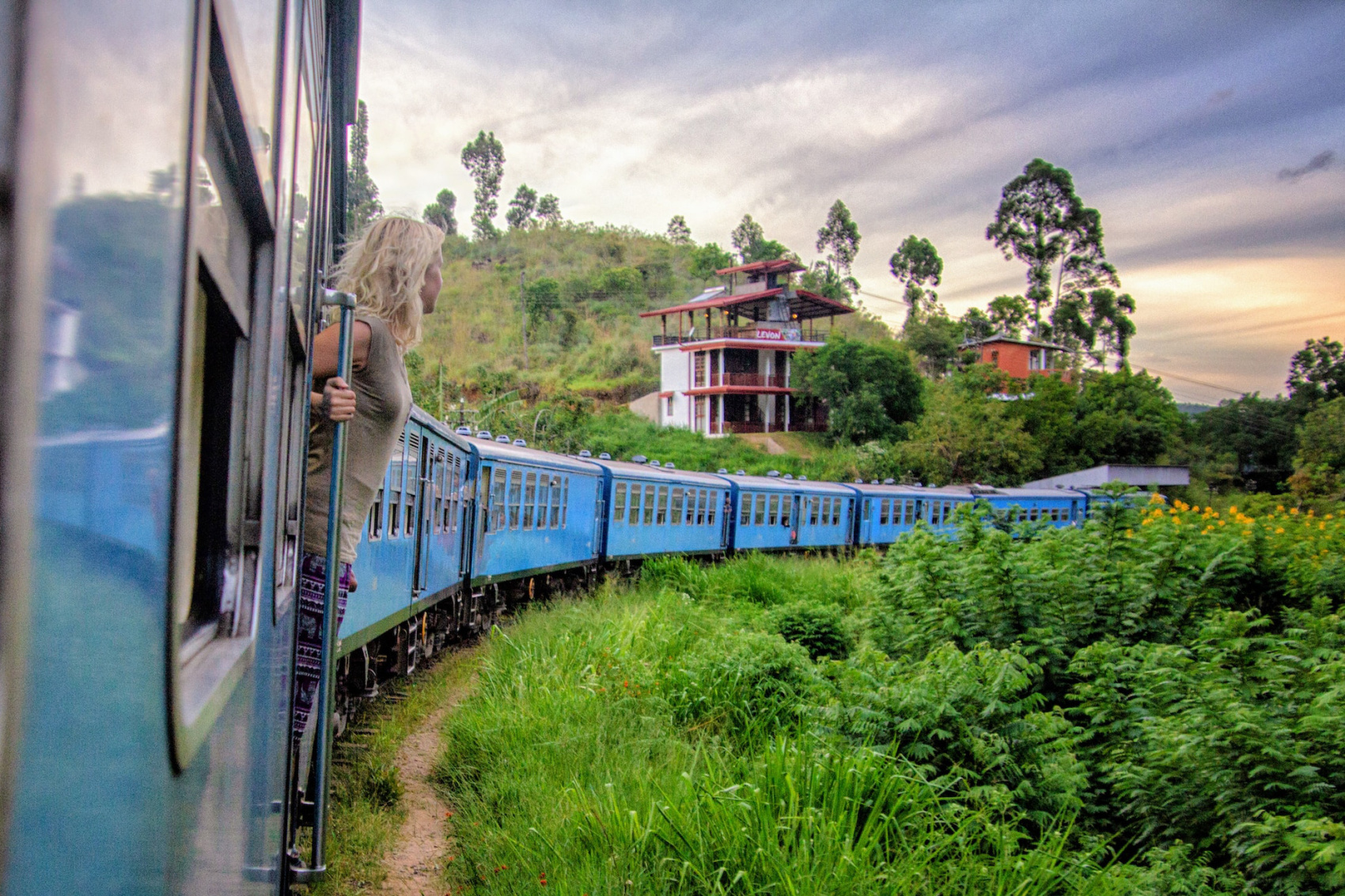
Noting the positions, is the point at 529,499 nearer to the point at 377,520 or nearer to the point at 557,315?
the point at 377,520

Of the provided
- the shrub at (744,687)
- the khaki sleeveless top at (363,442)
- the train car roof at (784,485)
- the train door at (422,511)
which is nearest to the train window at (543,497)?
the train door at (422,511)

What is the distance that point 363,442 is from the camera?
289 cm

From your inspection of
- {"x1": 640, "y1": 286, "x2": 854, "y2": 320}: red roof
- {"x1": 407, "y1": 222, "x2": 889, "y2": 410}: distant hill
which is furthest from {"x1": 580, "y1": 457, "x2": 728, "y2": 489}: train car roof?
{"x1": 640, "y1": 286, "x2": 854, "y2": 320}: red roof

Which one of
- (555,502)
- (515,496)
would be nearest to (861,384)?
Result: (555,502)

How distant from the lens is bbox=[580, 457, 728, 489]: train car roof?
15.6 meters

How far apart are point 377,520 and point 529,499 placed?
5.74 metres

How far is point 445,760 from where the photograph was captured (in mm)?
5977

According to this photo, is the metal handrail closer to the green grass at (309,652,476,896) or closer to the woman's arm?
the woman's arm

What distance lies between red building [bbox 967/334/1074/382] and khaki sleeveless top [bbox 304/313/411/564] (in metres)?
56.9

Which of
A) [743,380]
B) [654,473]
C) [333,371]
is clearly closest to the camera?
[333,371]


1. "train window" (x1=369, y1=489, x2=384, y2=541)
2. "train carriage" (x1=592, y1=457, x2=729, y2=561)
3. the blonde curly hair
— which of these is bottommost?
"train carriage" (x1=592, y1=457, x2=729, y2=561)

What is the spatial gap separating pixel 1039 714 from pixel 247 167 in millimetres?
4902

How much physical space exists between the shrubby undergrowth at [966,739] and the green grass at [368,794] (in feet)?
1.21

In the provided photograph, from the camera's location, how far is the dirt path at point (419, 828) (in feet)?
14.8
